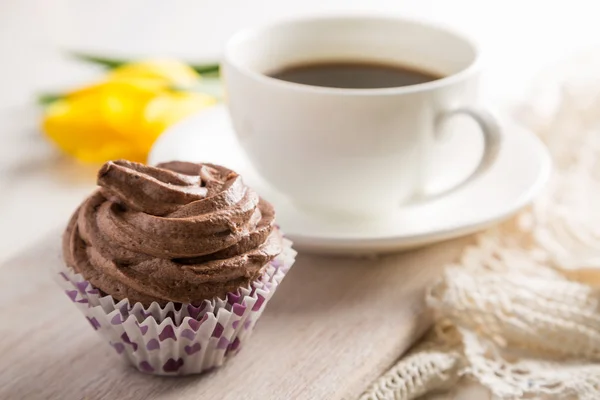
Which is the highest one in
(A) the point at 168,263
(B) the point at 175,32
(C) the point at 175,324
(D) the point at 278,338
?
(A) the point at 168,263

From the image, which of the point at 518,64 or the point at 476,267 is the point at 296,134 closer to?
the point at 476,267

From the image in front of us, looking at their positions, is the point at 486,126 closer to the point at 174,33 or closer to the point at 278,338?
the point at 278,338

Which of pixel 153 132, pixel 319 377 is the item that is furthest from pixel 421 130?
pixel 153 132

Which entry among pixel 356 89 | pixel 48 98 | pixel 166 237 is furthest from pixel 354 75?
pixel 48 98

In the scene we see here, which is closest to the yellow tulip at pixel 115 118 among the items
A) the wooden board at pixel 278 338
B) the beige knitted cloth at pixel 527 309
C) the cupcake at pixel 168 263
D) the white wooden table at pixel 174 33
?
the white wooden table at pixel 174 33

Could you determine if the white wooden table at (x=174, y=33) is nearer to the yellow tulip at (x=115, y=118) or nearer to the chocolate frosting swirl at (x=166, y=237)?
the yellow tulip at (x=115, y=118)

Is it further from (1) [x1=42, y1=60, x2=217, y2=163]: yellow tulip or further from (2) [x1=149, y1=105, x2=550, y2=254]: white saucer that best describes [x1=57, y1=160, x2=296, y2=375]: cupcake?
(1) [x1=42, y1=60, x2=217, y2=163]: yellow tulip

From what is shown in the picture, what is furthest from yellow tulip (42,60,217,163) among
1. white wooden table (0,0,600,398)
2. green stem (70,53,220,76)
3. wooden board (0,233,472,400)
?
wooden board (0,233,472,400)
